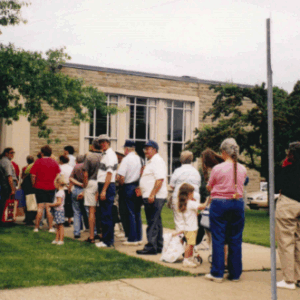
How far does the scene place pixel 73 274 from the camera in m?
6.92

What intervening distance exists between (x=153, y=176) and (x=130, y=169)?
830mm

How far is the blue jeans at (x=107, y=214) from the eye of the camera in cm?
924

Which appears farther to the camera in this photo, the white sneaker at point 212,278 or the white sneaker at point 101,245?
the white sneaker at point 101,245

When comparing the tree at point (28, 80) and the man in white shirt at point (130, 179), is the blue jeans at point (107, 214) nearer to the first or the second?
the man in white shirt at point (130, 179)

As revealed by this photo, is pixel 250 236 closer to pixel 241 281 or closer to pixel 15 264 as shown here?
pixel 241 281

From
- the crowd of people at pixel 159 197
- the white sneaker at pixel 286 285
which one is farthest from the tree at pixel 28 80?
the white sneaker at pixel 286 285

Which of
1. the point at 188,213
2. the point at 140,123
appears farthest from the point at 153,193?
the point at 140,123

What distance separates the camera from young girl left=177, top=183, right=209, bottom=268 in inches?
309

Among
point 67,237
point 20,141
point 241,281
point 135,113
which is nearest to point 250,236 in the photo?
point 67,237

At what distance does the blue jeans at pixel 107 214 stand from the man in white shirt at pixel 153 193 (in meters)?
0.65

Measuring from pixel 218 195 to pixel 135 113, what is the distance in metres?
17.8

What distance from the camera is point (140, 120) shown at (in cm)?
2450

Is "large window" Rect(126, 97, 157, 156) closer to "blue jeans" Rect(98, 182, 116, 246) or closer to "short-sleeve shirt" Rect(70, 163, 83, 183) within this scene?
"short-sleeve shirt" Rect(70, 163, 83, 183)

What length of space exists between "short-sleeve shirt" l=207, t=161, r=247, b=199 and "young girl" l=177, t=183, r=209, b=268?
3.20 feet
